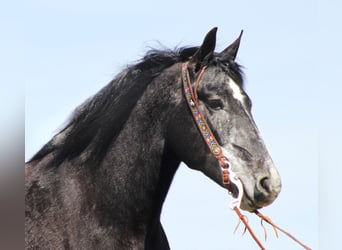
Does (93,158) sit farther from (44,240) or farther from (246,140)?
(246,140)

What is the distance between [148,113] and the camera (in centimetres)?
481

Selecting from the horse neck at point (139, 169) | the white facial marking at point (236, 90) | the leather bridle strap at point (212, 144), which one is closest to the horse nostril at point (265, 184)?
the leather bridle strap at point (212, 144)

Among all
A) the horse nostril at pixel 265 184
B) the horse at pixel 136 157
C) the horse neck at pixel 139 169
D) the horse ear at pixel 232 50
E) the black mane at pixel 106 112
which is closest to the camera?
the horse nostril at pixel 265 184

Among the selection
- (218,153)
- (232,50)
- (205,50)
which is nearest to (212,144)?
(218,153)

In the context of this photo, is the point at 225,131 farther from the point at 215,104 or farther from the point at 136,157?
the point at 136,157

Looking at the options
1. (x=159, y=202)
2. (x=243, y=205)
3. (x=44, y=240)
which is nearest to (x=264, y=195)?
(x=243, y=205)

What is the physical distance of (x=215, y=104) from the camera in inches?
183

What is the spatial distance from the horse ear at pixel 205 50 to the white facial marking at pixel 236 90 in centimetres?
34

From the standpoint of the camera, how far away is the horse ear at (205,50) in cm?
489

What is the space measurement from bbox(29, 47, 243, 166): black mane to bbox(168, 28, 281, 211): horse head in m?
0.11

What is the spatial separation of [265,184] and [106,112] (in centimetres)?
154

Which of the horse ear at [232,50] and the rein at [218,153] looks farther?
the horse ear at [232,50]

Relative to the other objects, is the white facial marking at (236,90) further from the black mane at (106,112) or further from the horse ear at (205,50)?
the horse ear at (205,50)

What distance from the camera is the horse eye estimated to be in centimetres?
462
